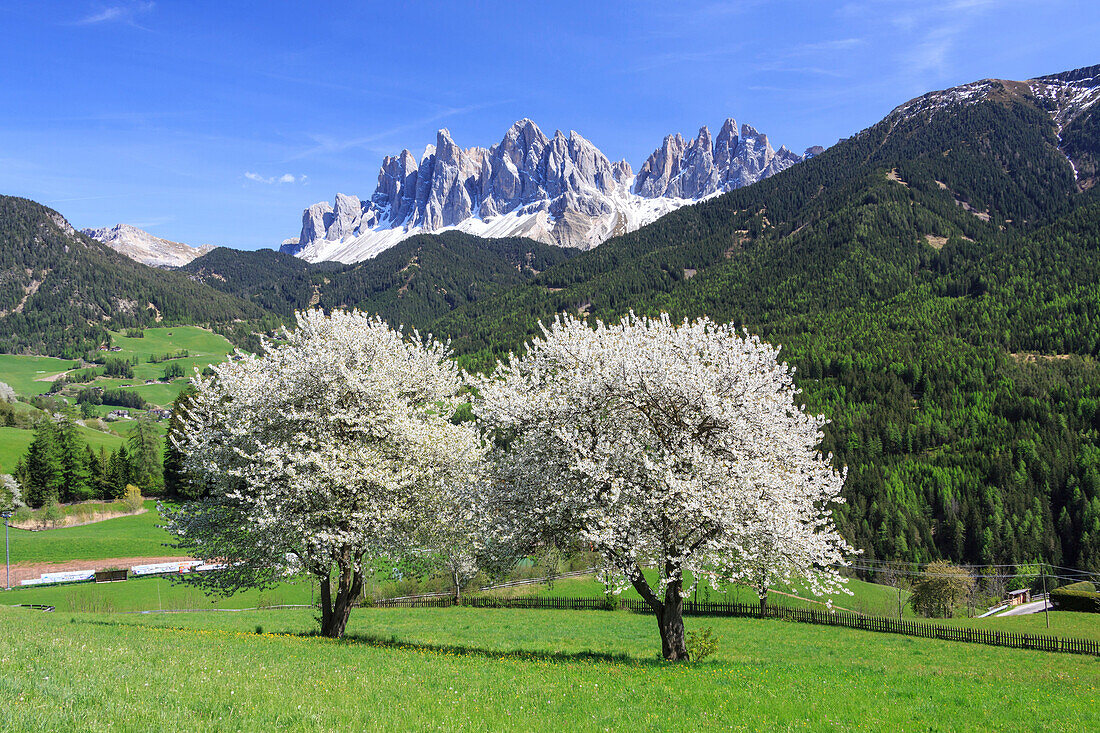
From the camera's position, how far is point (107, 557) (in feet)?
260

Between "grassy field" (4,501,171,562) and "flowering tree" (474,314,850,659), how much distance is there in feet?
243

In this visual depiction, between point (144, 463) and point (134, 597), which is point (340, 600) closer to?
point (134, 597)

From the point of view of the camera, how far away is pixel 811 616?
53250mm

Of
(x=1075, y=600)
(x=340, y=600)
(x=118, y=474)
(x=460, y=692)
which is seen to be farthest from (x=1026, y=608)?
(x=118, y=474)

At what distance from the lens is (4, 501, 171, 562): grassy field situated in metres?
77.9

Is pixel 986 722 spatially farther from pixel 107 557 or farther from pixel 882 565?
pixel 882 565

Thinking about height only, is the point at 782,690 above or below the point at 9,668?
below

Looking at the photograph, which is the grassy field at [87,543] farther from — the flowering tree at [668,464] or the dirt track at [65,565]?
the flowering tree at [668,464]

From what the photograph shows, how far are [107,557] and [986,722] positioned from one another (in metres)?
94.7

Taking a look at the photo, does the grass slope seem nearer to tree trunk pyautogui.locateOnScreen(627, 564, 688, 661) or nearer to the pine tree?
the pine tree

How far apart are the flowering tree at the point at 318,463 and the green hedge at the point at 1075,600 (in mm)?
81232

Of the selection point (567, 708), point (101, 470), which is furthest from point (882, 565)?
point (101, 470)

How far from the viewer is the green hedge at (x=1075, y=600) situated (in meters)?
69.8

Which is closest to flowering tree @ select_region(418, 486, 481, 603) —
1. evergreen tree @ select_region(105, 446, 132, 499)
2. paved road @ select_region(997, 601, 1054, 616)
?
paved road @ select_region(997, 601, 1054, 616)
